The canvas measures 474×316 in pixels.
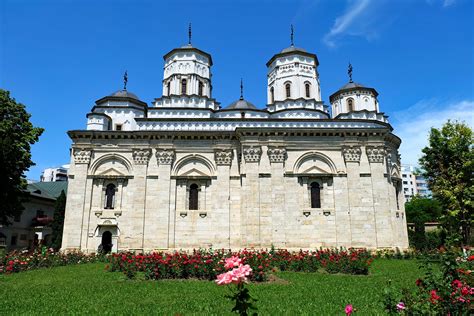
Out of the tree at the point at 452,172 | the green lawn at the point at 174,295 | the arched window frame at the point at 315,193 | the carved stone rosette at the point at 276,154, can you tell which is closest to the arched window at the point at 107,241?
the green lawn at the point at 174,295

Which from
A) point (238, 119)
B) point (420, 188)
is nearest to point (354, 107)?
point (238, 119)

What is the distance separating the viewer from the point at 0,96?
20969 mm

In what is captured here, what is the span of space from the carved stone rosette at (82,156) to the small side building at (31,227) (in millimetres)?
8941

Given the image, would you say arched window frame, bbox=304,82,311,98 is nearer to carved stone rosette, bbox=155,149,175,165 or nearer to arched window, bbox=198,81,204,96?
arched window, bbox=198,81,204,96

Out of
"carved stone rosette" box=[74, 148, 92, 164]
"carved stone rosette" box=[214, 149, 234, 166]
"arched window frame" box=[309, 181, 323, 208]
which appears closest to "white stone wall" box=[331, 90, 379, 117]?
"arched window frame" box=[309, 181, 323, 208]

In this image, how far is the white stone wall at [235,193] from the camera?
20953 millimetres

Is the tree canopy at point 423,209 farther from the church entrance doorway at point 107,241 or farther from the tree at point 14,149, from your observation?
the tree at point 14,149

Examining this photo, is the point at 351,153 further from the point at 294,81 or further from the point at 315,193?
the point at 294,81

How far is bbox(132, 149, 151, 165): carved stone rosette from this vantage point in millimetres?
22609

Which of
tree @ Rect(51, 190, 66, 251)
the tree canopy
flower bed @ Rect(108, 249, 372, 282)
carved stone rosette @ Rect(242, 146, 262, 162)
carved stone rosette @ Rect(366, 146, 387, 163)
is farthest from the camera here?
the tree canopy

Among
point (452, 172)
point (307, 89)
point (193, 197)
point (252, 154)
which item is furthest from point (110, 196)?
point (452, 172)

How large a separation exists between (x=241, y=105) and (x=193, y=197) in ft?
27.5

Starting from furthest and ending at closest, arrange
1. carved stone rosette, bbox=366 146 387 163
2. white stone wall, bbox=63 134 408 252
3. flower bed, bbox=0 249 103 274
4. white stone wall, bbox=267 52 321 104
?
white stone wall, bbox=267 52 321 104, carved stone rosette, bbox=366 146 387 163, white stone wall, bbox=63 134 408 252, flower bed, bbox=0 249 103 274

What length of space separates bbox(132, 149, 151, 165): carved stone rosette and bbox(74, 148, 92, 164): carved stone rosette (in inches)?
119
